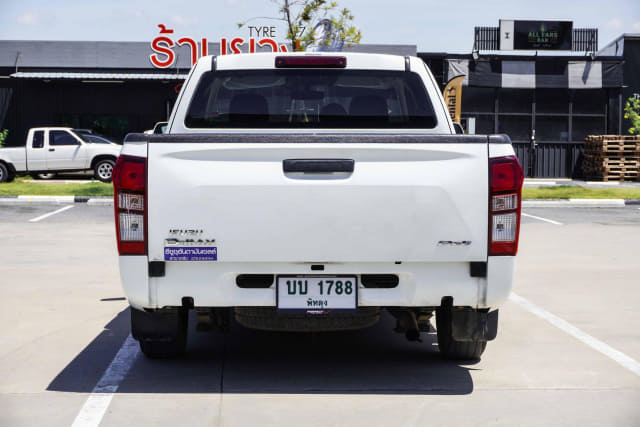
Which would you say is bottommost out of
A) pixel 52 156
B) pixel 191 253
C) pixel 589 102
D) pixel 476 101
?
pixel 191 253

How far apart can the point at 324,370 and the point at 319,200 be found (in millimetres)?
1408

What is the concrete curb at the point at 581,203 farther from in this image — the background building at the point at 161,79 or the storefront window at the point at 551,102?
the storefront window at the point at 551,102

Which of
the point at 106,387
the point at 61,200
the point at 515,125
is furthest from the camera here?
the point at 515,125

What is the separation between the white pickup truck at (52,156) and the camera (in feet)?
86.5

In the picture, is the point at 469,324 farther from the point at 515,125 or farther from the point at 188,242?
the point at 515,125

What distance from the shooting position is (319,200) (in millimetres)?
4828

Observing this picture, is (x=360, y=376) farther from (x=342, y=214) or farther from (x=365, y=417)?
(x=342, y=214)

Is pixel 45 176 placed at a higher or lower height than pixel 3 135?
lower

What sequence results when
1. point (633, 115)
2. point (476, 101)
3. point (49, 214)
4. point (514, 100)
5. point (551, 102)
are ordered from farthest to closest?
point (551, 102), point (514, 100), point (476, 101), point (633, 115), point (49, 214)

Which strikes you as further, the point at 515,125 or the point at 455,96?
the point at 515,125

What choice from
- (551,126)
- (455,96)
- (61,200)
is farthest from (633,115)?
(551,126)

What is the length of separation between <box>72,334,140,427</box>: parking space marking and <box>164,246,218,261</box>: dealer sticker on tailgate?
910 mm

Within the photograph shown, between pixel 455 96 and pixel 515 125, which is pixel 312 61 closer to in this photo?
pixel 455 96

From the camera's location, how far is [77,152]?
26.4m
